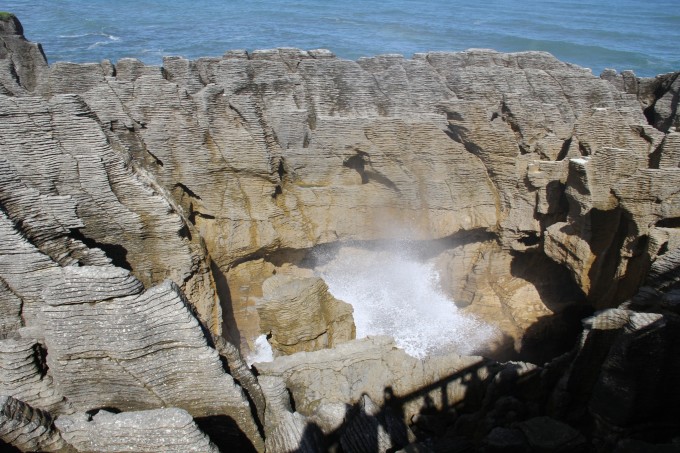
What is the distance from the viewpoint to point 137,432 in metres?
5.74

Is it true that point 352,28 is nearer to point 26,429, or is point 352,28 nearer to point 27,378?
point 27,378

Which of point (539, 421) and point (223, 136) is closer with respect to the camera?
point (539, 421)

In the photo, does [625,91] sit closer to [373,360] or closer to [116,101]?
[373,360]

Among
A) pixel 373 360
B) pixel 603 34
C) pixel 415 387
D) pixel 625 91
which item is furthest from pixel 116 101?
pixel 603 34

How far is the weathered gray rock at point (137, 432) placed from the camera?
5652mm

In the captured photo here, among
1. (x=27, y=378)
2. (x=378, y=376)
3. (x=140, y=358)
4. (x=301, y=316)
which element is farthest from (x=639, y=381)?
(x=27, y=378)

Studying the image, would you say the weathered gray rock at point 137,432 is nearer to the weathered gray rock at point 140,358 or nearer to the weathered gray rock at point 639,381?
the weathered gray rock at point 140,358

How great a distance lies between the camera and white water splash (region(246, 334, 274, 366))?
505 inches

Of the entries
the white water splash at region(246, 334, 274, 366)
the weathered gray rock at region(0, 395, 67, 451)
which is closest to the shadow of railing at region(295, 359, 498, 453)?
the weathered gray rock at region(0, 395, 67, 451)

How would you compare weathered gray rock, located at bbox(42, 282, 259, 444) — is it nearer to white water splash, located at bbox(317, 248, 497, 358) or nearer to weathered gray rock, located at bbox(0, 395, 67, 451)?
weathered gray rock, located at bbox(0, 395, 67, 451)

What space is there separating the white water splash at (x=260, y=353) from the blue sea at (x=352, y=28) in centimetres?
3796

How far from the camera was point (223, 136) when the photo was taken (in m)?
11.6

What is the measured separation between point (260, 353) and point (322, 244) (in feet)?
11.2

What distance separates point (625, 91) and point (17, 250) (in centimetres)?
1434
